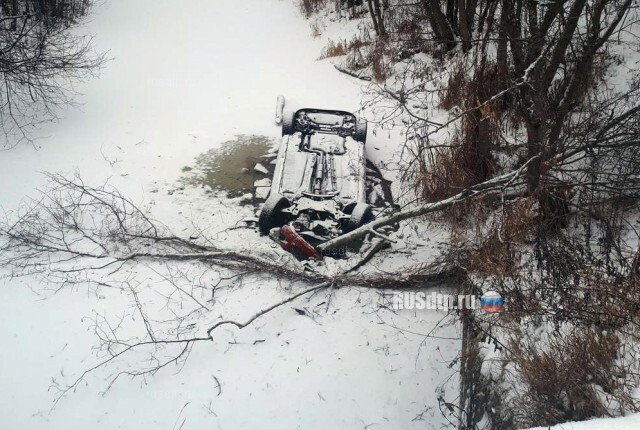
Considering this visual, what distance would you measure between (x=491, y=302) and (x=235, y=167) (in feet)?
14.8

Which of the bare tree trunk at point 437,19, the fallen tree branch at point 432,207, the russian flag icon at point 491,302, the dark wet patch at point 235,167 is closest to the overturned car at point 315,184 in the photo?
the fallen tree branch at point 432,207

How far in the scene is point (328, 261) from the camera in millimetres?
5480

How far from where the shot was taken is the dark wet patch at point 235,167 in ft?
23.0

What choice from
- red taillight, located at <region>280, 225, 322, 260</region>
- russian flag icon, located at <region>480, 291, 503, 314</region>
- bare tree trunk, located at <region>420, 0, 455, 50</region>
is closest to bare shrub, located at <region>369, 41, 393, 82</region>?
bare tree trunk, located at <region>420, 0, 455, 50</region>

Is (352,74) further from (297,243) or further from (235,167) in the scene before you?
(297,243)

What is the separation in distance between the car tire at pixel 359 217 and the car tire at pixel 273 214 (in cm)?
82

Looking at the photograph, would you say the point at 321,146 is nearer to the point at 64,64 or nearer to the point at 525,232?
the point at 525,232

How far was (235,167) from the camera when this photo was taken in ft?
24.5

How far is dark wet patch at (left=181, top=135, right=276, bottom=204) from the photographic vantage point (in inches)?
277

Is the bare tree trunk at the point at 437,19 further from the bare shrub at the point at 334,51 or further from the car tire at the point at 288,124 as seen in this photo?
the car tire at the point at 288,124

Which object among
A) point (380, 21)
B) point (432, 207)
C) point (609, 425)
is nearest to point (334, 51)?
point (380, 21)

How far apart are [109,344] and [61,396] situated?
58 centimetres

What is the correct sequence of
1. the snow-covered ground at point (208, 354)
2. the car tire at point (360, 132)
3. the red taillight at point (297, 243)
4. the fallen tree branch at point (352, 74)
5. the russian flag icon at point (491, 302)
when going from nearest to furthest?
the snow-covered ground at point (208, 354)
the russian flag icon at point (491, 302)
the red taillight at point (297, 243)
the car tire at point (360, 132)
the fallen tree branch at point (352, 74)

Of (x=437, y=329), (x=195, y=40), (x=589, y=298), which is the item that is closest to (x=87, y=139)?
(x=195, y=40)
